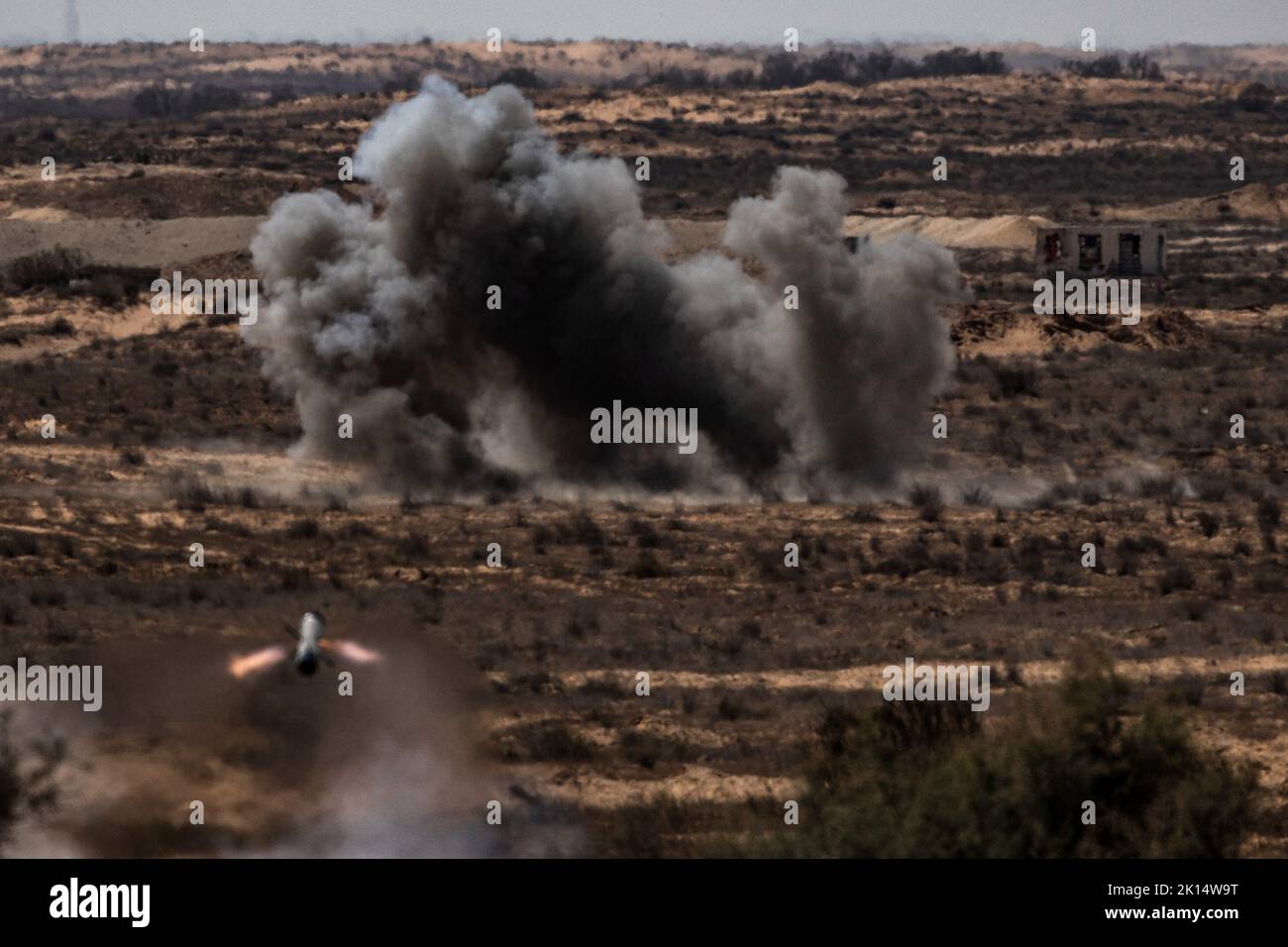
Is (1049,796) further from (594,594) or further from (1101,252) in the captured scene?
(1101,252)

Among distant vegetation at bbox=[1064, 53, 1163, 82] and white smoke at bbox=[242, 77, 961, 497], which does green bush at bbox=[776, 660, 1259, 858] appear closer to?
white smoke at bbox=[242, 77, 961, 497]

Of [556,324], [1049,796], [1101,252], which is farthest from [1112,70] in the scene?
[1049,796]

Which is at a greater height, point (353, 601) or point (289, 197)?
point (289, 197)

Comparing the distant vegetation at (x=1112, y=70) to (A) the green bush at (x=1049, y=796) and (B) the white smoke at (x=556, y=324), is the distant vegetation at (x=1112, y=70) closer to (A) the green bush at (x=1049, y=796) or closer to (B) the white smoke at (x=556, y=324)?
(B) the white smoke at (x=556, y=324)

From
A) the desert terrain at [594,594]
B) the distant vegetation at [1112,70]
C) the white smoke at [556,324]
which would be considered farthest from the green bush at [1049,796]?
the distant vegetation at [1112,70]
